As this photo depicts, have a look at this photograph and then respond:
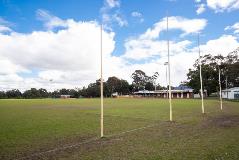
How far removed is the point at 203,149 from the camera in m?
10.7

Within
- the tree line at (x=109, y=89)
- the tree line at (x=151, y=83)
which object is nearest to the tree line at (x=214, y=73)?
the tree line at (x=151, y=83)

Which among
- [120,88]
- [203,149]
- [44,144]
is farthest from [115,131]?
[120,88]

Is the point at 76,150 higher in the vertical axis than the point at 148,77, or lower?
lower

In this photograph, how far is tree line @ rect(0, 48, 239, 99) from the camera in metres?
90.8

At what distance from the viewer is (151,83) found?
167 meters

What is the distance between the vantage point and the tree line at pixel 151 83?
90.8 m

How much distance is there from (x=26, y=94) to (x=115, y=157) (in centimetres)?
14563

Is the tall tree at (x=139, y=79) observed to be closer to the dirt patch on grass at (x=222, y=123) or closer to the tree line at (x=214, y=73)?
the tree line at (x=214, y=73)

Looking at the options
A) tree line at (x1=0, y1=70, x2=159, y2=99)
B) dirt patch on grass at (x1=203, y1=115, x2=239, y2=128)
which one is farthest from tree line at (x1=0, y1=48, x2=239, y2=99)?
dirt patch on grass at (x1=203, y1=115, x2=239, y2=128)

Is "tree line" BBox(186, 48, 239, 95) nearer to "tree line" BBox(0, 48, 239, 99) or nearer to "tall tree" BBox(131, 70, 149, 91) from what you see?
Result: "tree line" BBox(0, 48, 239, 99)

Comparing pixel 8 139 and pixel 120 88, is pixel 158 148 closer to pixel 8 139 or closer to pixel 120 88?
pixel 8 139

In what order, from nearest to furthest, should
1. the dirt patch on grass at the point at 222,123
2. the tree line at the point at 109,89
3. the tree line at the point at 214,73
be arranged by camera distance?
1. the dirt patch on grass at the point at 222,123
2. the tree line at the point at 214,73
3. the tree line at the point at 109,89

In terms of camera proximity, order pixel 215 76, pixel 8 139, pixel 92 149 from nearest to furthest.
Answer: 1. pixel 92 149
2. pixel 8 139
3. pixel 215 76

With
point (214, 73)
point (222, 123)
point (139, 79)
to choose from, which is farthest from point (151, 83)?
point (222, 123)
